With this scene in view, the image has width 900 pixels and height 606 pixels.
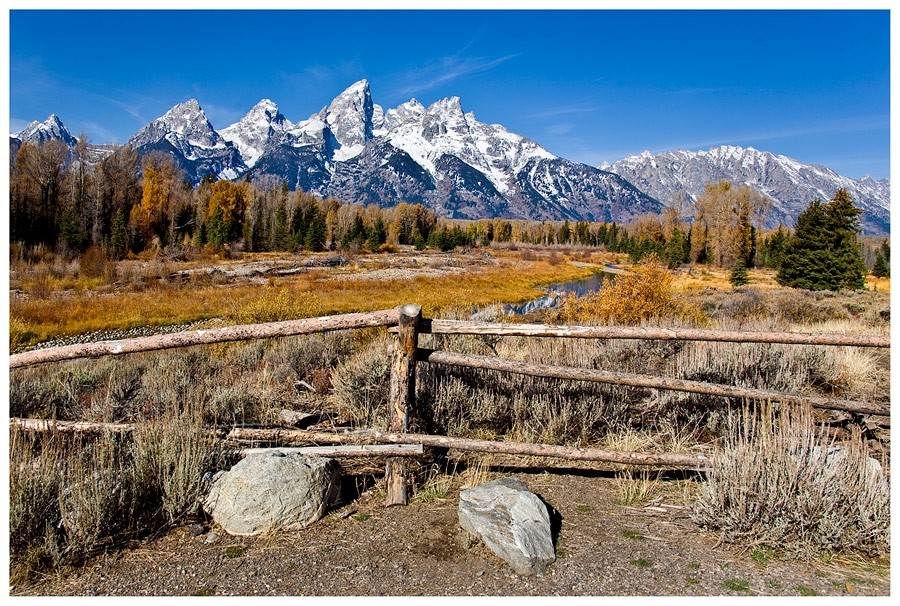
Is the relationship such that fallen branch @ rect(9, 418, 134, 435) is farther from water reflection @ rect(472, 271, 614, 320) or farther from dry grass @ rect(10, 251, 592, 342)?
dry grass @ rect(10, 251, 592, 342)

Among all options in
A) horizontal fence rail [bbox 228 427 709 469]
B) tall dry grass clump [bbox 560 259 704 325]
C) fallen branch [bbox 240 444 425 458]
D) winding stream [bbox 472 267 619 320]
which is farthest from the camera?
winding stream [bbox 472 267 619 320]

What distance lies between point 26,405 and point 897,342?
7.69 m

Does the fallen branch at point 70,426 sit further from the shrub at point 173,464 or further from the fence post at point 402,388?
the fence post at point 402,388

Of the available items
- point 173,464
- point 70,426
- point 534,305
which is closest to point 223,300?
point 534,305

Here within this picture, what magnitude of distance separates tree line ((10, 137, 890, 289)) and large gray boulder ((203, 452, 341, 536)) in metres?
33.6

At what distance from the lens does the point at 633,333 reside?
435 centimetres

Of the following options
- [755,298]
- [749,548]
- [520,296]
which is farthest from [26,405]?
[520,296]

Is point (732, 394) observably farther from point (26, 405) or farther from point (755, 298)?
point (755, 298)

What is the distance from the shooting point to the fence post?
12.8ft

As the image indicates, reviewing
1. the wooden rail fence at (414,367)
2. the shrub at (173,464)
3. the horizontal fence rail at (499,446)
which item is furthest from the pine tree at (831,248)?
the shrub at (173,464)

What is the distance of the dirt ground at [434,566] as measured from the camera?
9.67 ft

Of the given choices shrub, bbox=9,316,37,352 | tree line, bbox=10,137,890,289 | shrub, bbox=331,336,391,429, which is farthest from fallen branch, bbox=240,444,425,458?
tree line, bbox=10,137,890,289

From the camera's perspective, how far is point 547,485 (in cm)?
429

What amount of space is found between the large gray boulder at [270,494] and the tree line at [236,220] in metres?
33.6
